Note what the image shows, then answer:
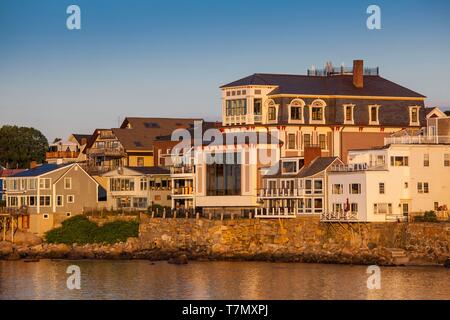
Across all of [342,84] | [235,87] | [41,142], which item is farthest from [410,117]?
[41,142]

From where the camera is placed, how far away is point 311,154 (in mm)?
110938

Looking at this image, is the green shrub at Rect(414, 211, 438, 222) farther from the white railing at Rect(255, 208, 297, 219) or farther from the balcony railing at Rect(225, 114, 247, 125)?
the balcony railing at Rect(225, 114, 247, 125)

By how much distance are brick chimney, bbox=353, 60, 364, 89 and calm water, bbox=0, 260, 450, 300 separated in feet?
77.0

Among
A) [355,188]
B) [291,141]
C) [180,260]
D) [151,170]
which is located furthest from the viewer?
[151,170]

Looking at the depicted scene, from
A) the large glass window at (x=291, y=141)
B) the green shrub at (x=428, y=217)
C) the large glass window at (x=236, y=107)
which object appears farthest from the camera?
the large glass window at (x=236, y=107)

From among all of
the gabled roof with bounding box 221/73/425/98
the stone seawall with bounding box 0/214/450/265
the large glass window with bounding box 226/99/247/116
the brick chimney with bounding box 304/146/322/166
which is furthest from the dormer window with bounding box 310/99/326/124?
the stone seawall with bounding box 0/214/450/265

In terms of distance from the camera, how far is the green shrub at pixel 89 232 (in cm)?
11606

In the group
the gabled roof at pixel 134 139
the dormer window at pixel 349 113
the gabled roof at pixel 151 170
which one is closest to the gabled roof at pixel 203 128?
the gabled roof at pixel 134 139

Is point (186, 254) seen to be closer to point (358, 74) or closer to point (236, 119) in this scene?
point (236, 119)

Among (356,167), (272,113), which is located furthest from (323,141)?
(356,167)

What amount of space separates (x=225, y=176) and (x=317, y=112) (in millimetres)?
9930

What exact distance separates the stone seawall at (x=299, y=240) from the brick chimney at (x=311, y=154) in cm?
505

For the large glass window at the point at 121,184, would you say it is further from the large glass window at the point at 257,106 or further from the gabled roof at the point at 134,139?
the large glass window at the point at 257,106

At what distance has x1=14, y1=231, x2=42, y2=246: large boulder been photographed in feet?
391
